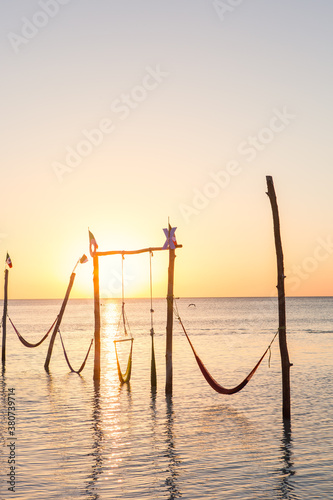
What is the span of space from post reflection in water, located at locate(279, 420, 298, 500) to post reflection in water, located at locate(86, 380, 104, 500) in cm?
300

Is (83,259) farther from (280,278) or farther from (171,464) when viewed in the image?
(171,464)

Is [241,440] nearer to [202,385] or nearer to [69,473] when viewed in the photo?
[69,473]

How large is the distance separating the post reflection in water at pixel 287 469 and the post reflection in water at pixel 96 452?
9.86 ft

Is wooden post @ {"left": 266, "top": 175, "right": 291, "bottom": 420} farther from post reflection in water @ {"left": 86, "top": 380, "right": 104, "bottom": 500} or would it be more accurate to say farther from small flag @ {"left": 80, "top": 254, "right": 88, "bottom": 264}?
small flag @ {"left": 80, "top": 254, "right": 88, "bottom": 264}

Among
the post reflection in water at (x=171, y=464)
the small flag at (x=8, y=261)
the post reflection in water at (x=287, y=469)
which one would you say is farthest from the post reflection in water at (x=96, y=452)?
Answer: the small flag at (x=8, y=261)

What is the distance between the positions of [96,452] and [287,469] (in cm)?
374

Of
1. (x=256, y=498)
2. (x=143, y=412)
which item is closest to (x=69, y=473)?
(x=256, y=498)

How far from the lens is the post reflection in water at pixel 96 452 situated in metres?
9.16

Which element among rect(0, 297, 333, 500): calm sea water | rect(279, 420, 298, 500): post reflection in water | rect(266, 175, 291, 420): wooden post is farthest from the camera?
rect(266, 175, 291, 420): wooden post

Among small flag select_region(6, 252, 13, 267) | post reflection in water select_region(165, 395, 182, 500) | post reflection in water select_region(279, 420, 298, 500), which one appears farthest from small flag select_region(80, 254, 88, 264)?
post reflection in water select_region(279, 420, 298, 500)

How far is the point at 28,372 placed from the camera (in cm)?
2433

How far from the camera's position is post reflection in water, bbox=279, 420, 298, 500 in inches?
356

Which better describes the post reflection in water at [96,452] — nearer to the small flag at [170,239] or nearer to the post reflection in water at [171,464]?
the post reflection in water at [171,464]

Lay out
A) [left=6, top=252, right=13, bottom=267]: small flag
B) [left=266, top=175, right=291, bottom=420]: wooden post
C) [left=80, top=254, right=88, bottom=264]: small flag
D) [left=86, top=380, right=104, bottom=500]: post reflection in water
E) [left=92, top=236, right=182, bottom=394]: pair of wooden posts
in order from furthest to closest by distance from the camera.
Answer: [left=6, top=252, right=13, bottom=267]: small flag < [left=80, top=254, right=88, bottom=264]: small flag < [left=92, top=236, right=182, bottom=394]: pair of wooden posts < [left=266, top=175, right=291, bottom=420]: wooden post < [left=86, top=380, right=104, bottom=500]: post reflection in water
